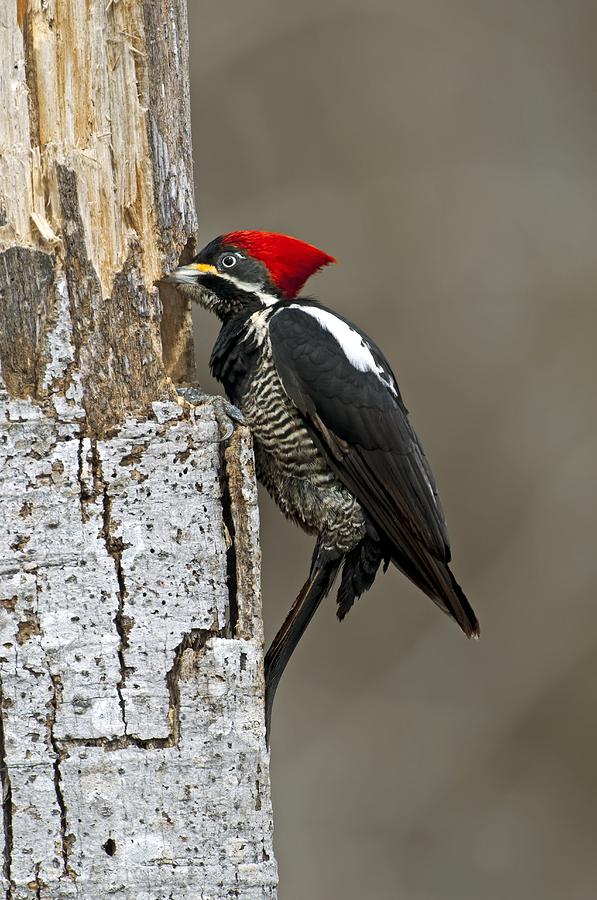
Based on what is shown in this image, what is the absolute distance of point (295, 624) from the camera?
9.31ft

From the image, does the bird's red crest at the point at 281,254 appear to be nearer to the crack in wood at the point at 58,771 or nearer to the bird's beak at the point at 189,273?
the bird's beak at the point at 189,273

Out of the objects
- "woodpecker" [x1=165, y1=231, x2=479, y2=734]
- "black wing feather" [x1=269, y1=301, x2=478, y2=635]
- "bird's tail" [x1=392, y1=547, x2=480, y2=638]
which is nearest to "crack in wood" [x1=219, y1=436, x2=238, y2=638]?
"woodpecker" [x1=165, y1=231, x2=479, y2=734]

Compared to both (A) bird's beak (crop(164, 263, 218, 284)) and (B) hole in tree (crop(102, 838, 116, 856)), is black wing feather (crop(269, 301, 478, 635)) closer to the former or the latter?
(A) bird's beak (crop(164, 263, 218, 284))

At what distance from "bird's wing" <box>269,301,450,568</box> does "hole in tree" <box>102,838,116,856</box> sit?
3.40 ft

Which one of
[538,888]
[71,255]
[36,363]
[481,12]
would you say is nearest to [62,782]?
[36,363]

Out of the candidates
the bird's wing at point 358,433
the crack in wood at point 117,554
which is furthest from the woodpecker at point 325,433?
the crack in wood at point 117,554

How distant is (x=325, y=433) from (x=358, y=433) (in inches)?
3.2

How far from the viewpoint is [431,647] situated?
20.4ft

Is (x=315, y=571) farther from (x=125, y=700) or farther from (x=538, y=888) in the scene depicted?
(x=538, y=888)

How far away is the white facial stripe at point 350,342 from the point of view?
9.84ft

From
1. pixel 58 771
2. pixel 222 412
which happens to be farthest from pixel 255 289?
pixel 58 771

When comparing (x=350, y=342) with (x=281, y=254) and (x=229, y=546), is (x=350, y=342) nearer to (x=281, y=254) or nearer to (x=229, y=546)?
(x=281, y=254)

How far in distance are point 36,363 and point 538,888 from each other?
16.4 ft

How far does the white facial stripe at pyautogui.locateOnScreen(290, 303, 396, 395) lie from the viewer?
2998mm
